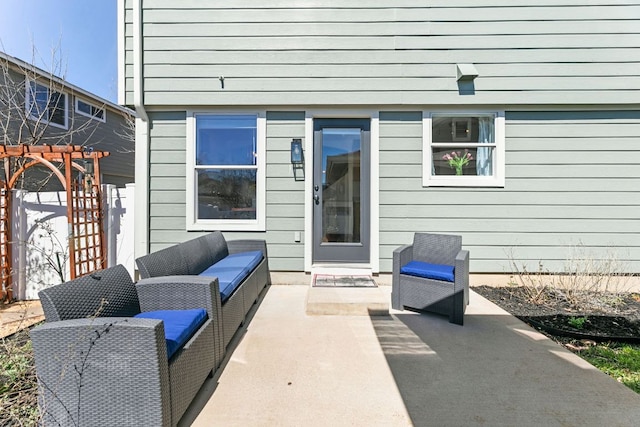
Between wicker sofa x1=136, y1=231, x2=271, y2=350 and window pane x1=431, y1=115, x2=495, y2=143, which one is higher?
window pane x1=431, y1=115, x2=495, y2=143

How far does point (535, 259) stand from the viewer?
407 cm

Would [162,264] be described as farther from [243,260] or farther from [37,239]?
[37,239]

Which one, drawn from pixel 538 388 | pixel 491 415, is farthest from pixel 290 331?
pixel 538 388

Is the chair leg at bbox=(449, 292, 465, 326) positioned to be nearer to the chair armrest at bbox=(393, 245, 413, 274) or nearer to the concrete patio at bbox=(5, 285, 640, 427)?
the concrete patio at bbox=(5, 285, 640, 427)

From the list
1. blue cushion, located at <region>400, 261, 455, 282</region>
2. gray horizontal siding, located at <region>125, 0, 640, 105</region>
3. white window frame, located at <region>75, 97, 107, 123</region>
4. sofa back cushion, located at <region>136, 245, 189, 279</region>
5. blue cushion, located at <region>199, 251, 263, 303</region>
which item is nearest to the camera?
sofa back cushion, located at <region>136, 245, 189, 279</region>

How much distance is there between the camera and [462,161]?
421cm

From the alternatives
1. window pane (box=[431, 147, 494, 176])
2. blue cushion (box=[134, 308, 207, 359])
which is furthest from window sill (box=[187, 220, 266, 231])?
window pane (box=[431, 147, 494, 176])

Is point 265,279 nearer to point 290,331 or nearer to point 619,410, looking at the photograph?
point 290,331

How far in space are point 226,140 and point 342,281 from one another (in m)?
2.51

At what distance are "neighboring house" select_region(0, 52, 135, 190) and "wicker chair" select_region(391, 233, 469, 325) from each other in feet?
13.9

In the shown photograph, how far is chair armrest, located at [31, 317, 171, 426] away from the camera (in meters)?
1.43

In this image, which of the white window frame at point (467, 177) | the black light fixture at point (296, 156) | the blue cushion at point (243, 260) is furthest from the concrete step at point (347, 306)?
the white window frame at point (467, 177)

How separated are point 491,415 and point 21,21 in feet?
32.6

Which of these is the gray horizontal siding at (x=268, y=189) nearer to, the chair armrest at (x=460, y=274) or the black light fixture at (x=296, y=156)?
the black light fixture at (x=296, y=156)
